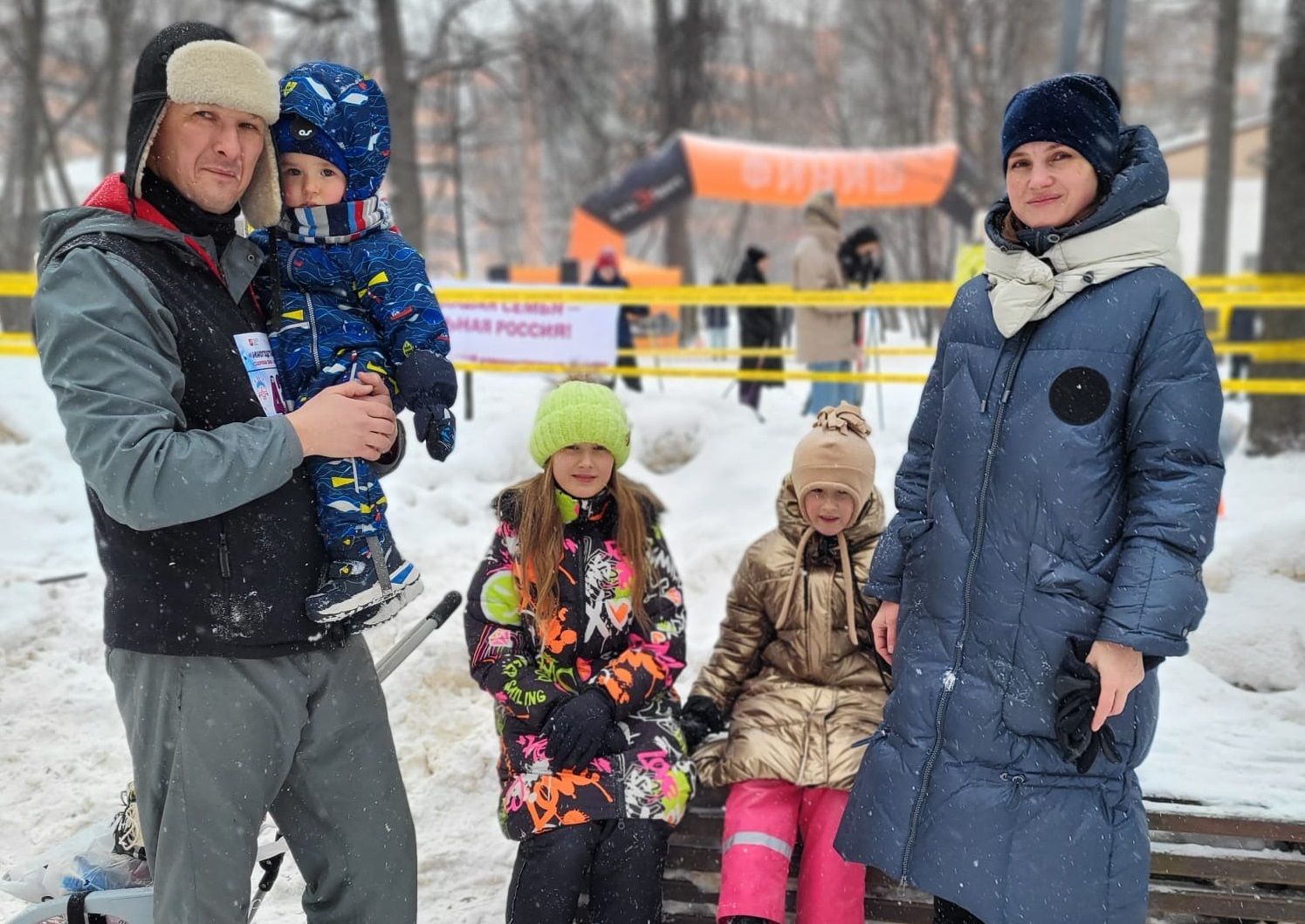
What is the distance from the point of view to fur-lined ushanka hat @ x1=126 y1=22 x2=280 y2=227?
191 centimetres

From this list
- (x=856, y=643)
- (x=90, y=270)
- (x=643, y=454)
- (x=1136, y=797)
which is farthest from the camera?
(x=643, y=454)

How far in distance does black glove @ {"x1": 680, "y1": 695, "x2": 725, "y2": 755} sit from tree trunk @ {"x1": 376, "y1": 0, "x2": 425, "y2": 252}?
41.8 ft

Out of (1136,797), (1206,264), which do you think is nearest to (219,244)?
(1136,797)

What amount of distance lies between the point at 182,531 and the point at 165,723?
0.39m

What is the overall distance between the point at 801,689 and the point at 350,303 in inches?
67.5

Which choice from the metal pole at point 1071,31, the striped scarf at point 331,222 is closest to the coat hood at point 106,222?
the striped scarf at point 331,222

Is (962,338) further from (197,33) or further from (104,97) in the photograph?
(104,97)

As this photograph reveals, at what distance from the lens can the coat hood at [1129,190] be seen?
2.01m

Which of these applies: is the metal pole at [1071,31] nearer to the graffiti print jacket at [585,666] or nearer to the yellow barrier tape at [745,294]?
the yellow barrier tape at [745,294]

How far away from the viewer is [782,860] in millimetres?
2736

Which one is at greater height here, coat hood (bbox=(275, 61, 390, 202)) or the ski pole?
coat hood (bbox=(275, 61, 390, 202))

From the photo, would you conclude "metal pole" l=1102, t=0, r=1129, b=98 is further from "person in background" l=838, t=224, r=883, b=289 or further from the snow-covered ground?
"person in background" l=838, t=224, r=883, b=289

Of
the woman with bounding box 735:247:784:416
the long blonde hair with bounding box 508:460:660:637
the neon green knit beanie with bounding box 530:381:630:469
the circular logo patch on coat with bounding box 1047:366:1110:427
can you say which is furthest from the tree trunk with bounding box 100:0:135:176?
the circular logo patch on coat with bounding box 1047:366:1110:427

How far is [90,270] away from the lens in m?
1.84
